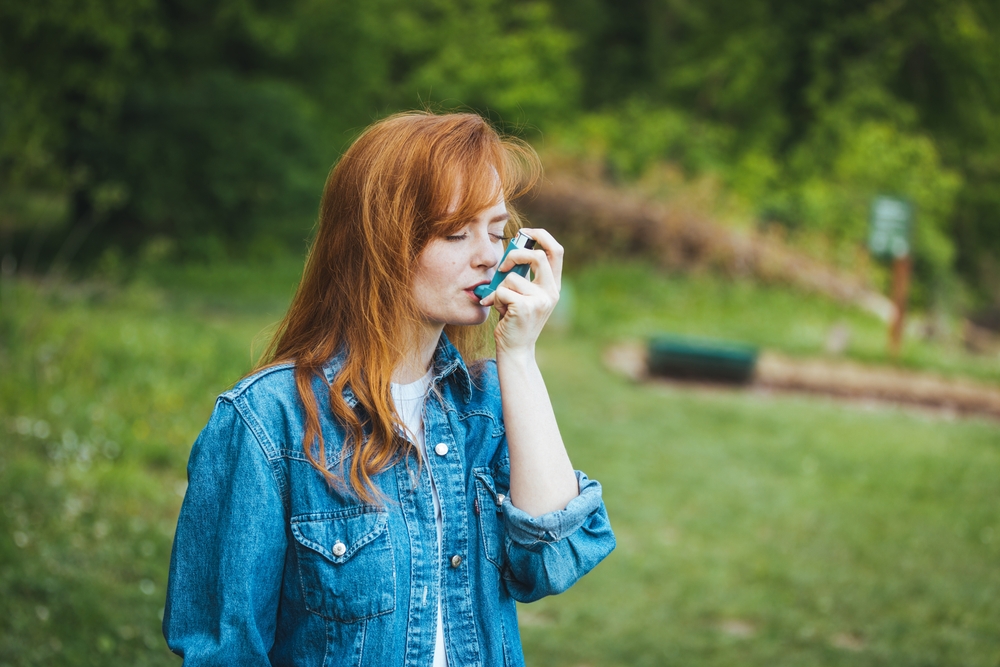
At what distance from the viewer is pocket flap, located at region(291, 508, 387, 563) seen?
61.8 inches

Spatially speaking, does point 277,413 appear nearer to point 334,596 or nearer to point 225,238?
point 334,596

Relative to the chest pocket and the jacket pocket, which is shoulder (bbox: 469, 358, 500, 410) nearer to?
the jacket pocket

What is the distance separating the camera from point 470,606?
1.68 m

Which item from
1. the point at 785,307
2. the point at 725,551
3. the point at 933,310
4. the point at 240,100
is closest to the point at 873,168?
the point at 933,310

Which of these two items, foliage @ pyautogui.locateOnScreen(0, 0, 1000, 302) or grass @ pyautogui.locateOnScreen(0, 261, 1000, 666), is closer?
grass @ pyautogui.locateOnScreen(0, 261, 1000, 666)

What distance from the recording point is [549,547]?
1.68 meters

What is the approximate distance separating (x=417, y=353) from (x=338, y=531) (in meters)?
0.37

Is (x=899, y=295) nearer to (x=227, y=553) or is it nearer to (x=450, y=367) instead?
(x=450, y=367)

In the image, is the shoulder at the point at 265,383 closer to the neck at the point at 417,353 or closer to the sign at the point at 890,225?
the neck at the point at 417,353

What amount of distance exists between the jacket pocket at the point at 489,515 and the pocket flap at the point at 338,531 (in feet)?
0.67

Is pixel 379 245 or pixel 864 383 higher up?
pixel 864 383

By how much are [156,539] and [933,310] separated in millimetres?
15587

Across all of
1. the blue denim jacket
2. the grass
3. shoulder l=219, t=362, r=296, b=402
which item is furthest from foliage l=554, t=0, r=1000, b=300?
shoulder l=219, t=362, r=296, b=402

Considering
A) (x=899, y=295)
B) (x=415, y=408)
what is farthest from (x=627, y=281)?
(x=415, y=408)
